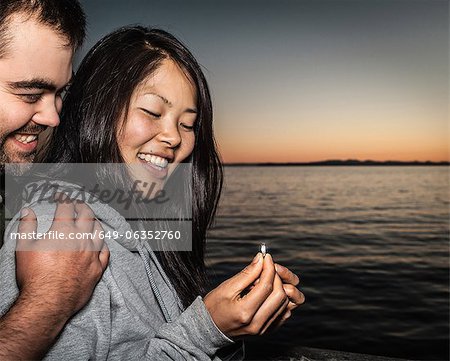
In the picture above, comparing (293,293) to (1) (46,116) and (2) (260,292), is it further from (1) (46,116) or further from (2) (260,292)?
(1) (46,116)

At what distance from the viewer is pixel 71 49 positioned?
296cm

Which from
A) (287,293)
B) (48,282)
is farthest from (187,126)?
(48,282)

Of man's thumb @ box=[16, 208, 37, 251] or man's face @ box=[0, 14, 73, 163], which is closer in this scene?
man's thumb @ box=[16, 208, 37, 251]

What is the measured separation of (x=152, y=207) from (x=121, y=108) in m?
0.73

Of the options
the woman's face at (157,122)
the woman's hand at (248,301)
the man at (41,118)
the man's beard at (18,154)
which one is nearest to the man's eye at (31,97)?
the man at (41,118)

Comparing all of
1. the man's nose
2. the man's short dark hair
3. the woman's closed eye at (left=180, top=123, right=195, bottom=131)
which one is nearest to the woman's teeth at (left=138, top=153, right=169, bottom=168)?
the woman's closed eye at (left=180, top=123, right=195, bottom=131)

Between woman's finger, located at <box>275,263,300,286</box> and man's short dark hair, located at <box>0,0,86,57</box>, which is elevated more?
man's short dark hair, located at <box>0,0,86,57</box>

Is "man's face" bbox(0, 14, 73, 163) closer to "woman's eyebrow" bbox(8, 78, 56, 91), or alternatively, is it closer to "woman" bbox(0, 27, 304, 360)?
"woman's eyebrow" bbox(8, 78, 56, 91)

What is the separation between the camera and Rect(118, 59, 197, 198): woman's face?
2.72 m

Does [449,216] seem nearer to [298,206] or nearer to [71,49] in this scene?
[298,206]

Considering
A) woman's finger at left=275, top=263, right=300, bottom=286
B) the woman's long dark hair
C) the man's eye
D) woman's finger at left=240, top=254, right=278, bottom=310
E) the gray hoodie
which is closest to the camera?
the gray hoodie

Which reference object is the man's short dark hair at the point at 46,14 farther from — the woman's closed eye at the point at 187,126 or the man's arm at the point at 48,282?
the man's arm at the point at 48,282

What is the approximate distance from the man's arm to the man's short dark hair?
1.35m

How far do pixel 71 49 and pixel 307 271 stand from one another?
10759 mm
